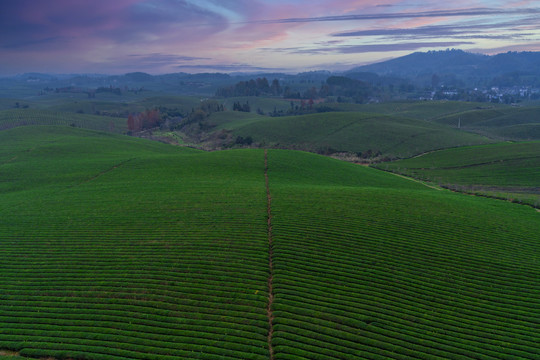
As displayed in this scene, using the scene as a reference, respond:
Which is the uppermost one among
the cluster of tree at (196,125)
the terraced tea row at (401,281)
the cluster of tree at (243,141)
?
the cluster of tree at (196,125)

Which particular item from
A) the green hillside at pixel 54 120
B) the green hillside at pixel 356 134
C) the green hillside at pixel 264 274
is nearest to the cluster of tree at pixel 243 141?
the green hillside at pixel 356 134

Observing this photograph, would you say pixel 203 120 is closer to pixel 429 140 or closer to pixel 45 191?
pixel 429 140

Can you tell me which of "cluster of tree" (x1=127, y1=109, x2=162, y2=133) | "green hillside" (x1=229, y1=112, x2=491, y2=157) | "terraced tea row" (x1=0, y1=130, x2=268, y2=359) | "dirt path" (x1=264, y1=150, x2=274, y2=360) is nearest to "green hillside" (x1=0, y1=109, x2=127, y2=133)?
"cluster of tree" (x1=127, y1=109, x2=162, y2=133)

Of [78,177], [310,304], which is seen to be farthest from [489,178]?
[78,177]

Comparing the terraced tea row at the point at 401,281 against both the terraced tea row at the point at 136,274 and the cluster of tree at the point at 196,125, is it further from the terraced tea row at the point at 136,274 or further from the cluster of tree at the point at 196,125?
the cluster of tree at the point at 196,125

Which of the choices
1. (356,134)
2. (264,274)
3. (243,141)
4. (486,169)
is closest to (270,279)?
(264,274)

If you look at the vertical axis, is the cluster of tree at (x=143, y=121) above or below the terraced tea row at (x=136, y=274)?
above
